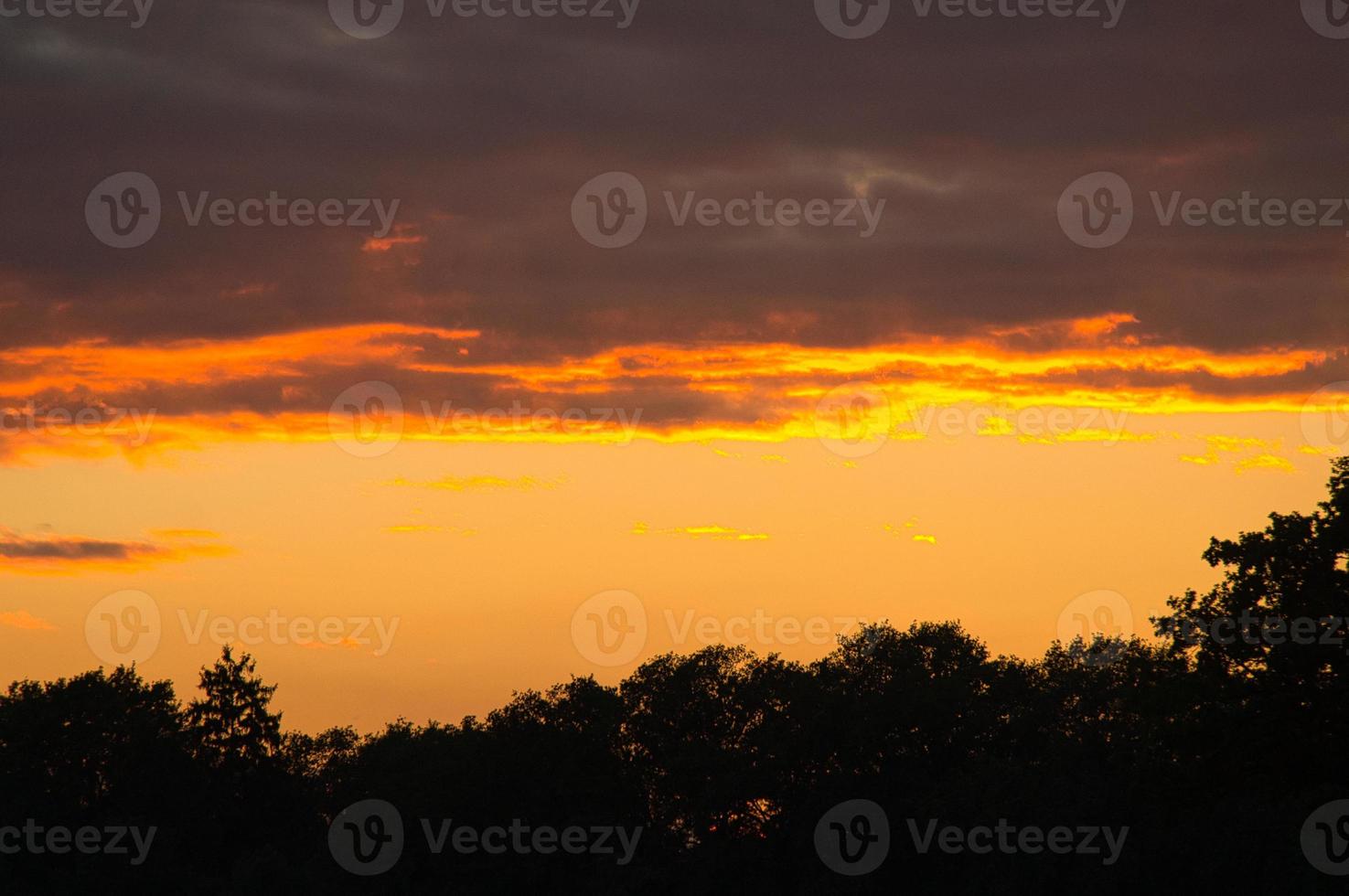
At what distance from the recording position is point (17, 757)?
9481cm

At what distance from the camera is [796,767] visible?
281 ft

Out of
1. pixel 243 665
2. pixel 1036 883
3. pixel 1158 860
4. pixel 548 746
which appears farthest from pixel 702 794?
pixel 243 665

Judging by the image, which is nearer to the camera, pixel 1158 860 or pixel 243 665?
pixel 1158 860

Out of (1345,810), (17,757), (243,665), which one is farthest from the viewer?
(243,665)

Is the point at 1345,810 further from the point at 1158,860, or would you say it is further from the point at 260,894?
the point at 260,894

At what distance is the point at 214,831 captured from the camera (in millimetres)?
96688

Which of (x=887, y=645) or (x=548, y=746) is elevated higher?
(x=887, y=645)

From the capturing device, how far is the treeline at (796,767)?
2024 inches

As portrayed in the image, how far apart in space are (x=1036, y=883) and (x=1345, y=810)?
15.4m

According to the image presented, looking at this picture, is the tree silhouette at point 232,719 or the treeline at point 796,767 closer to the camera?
the treeline at point 796,767

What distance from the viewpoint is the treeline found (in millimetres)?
51406

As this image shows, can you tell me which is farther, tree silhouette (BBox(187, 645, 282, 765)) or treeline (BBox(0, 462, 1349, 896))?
tree silhouette (BBox(187, 645, 282, 765))

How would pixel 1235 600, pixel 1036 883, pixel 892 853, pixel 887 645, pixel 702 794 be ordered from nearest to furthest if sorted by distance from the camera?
pixel 1235 600 → pixel 1036 883 → pixel 892 853 → pixel 702 794 → pixel 887 645

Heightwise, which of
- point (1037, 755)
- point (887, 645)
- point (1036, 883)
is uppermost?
point (887, 645)
